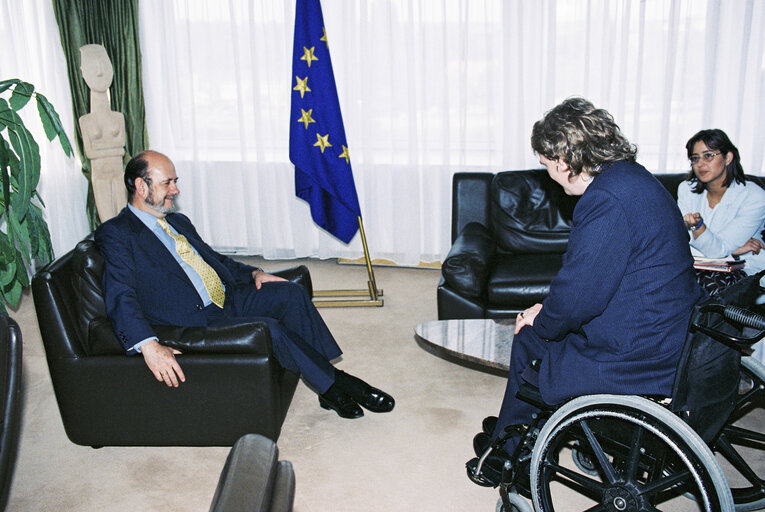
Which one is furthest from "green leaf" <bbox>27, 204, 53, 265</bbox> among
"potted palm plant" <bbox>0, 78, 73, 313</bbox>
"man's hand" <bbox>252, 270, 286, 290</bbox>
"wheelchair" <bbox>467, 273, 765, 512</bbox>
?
"wheelchair" <bbox>467, 273, 765, 512</bbox>

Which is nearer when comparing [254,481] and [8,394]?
[254,481]

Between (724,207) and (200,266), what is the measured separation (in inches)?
87.4

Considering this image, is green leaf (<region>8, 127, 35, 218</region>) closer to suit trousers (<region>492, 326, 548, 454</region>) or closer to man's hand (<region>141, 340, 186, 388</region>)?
man's hand (<region>141, 340, 186, 388</region>)

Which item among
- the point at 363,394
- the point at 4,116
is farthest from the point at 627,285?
the point at 4,116

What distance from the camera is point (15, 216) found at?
2.68 meters

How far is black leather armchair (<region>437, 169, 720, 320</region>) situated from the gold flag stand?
0.55 metres

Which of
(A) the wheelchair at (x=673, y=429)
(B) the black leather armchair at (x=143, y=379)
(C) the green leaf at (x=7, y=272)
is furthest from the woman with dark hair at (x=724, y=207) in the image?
(C) the green leaf at (x=7, y=272)

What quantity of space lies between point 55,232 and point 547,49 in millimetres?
3485

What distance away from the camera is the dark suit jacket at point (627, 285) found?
1.79 metres

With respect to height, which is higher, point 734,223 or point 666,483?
point 734,223

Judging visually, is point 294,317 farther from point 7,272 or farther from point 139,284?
point 7,272

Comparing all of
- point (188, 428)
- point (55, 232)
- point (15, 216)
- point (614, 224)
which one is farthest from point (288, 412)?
point (55, 232)

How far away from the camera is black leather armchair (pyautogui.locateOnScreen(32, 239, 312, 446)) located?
2.51 meters

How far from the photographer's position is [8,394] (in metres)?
1.44
